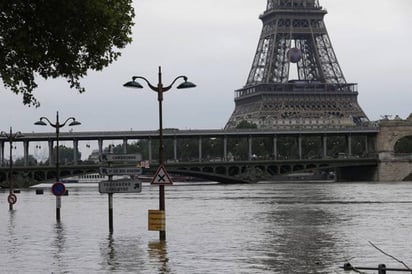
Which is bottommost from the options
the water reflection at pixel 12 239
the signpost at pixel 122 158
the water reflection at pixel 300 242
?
the water reflection at pixel 300 242

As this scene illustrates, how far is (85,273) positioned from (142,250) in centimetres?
661

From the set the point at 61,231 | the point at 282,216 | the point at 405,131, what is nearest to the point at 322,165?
the point at 405,131

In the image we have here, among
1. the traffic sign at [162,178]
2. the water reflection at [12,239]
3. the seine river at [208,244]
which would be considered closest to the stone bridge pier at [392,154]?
the seine river at [208,244]

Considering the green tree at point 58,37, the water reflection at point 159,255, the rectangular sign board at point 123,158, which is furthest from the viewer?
the rectangular sign board at point 123,158

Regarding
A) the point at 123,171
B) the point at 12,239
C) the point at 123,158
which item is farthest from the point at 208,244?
the point at 12,239

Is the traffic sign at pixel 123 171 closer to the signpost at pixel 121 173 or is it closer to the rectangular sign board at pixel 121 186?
the signpost at pixel 121 173

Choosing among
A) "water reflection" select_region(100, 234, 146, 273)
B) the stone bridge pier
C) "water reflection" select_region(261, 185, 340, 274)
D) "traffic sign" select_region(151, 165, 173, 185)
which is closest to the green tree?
"water reflection" select_region(100, 234, 146, 273)

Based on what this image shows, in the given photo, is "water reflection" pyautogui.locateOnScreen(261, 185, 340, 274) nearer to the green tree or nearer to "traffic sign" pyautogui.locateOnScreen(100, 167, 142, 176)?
"traffic sign" pyautogui.locateOnScreen(100, 167, 142, 176)

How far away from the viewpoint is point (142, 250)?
105 ft

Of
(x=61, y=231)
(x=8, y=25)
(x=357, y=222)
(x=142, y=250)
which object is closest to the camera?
(x=8, y=25)

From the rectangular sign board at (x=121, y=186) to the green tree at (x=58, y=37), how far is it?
12.2 meters

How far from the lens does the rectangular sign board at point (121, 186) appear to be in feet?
120

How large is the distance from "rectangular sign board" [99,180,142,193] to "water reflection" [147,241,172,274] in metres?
2.61

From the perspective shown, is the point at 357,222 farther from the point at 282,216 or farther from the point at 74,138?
the point at 74,138
